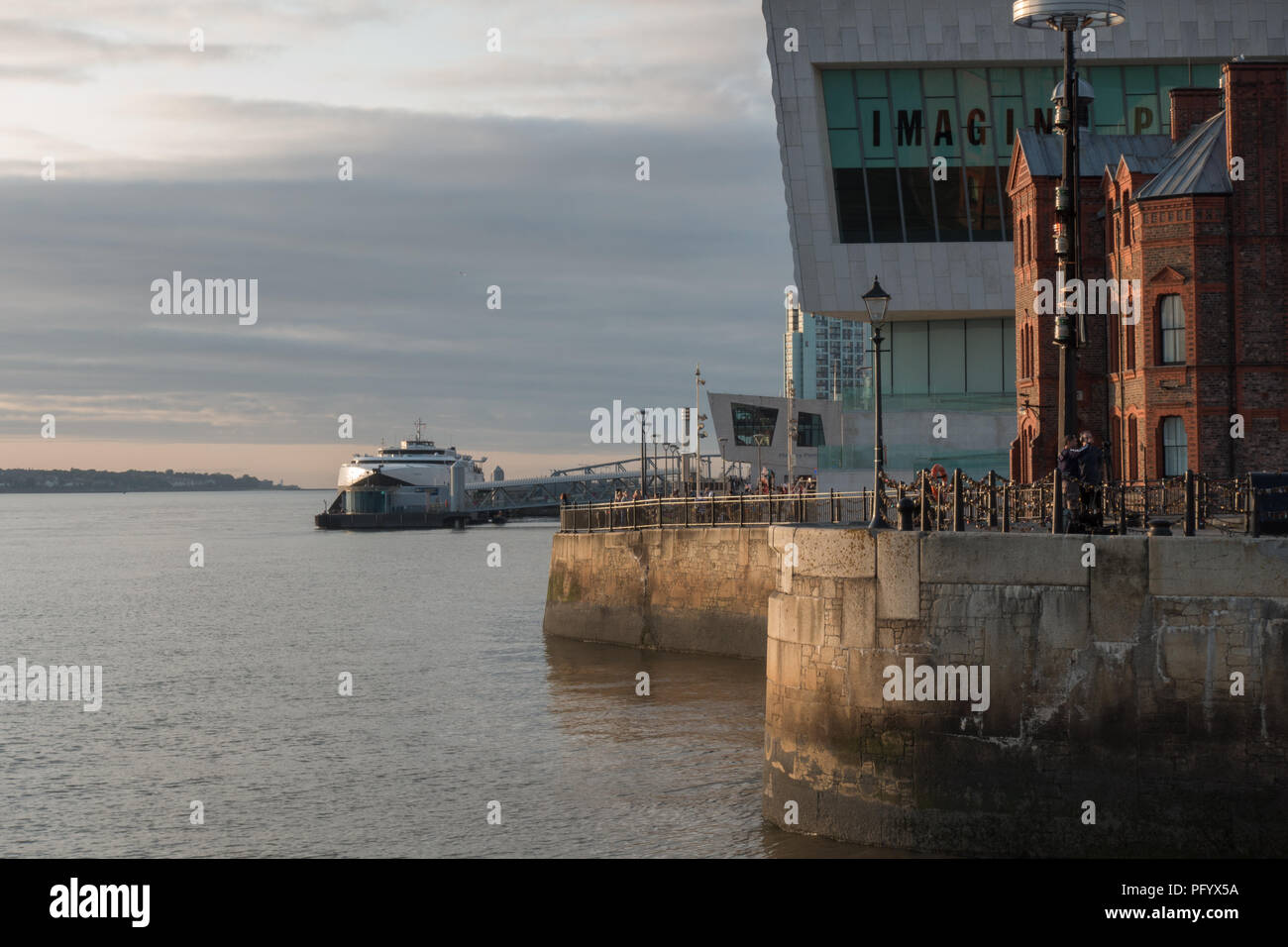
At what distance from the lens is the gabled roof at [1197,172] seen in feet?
117

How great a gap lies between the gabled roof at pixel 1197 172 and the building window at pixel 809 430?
38.9 metres

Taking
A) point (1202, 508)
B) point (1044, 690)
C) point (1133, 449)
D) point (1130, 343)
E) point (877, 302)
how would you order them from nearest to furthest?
point (1044, 690), point (1202, 508), point (877, 302), point (1130, 343), point (1133, 449)

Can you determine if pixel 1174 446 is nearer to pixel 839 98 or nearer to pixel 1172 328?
pixel 1172 328

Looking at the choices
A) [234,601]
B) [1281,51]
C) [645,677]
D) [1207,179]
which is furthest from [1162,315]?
[234,601]

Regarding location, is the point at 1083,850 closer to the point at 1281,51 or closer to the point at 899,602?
the point at 899,602

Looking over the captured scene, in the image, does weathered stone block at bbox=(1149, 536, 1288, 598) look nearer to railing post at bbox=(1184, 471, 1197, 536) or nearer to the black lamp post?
railing post at bbox=(1184, 471, 1197, 536)

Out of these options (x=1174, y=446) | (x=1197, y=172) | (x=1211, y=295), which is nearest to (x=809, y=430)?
(x=1174, y=446)

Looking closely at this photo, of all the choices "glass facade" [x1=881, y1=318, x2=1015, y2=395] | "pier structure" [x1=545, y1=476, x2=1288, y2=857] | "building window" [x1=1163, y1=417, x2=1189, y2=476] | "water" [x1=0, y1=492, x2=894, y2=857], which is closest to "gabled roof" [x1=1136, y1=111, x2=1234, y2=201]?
"building window" [x1=1163, y1=417, x2=1189, y2=476]

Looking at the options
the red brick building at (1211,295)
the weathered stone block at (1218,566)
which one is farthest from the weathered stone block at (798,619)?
the red brick building at (1211,295)

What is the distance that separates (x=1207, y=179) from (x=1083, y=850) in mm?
23977

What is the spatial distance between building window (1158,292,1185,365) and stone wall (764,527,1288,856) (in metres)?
21.0

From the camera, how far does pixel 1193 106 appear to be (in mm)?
41906

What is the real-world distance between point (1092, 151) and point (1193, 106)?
2964mm
